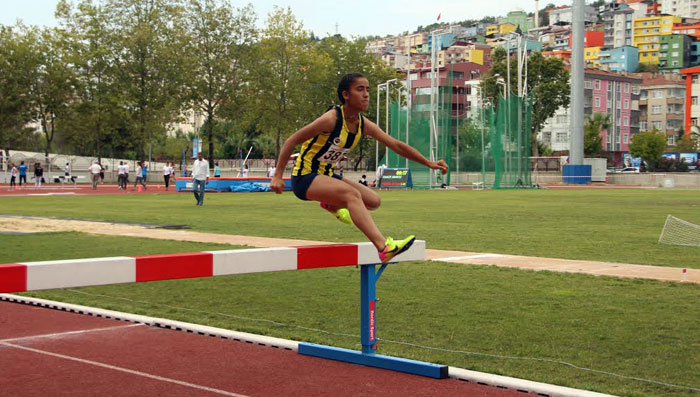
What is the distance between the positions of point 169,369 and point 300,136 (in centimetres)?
218

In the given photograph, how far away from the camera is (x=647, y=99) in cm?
15088

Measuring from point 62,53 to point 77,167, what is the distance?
35.3ft

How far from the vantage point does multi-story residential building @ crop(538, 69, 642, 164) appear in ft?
450

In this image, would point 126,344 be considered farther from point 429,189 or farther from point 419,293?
point 429,189

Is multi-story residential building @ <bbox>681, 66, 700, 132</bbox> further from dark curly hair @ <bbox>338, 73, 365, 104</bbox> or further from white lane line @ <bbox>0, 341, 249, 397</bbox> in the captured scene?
white lane line @ <bbox>0, 341, 249, 397</bbox>

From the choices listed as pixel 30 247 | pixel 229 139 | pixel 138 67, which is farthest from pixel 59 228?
pixel 229 139

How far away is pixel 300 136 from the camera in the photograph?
6.87m

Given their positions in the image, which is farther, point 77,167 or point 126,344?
point 77,167

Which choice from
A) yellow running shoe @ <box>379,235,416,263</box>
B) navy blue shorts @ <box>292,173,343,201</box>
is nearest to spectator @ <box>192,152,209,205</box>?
navy blue shorts @ <box>292,173,343,201</box>

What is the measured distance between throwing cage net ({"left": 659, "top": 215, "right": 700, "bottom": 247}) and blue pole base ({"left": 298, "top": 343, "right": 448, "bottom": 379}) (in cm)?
1183

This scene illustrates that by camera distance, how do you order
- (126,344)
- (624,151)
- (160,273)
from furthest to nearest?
(624,151) < (126,344) < (160,273)

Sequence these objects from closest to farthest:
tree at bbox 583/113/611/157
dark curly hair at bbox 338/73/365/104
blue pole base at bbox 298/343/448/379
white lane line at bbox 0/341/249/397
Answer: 1. white lane line at bbox 0/341/249/397
2. blue pole base at bbox 298/343/448/379
3. dark curly hair at bbox 338/73/365/104
4. tree at bbox 583/113/611/157

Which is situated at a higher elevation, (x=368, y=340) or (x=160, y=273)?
(x=160, y=273)

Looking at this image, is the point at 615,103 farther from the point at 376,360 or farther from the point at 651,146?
the point at 376,360
